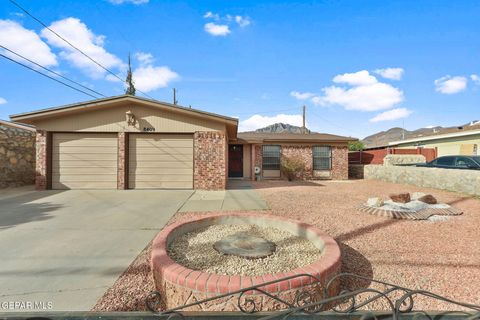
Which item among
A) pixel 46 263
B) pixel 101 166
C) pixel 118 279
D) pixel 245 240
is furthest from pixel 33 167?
pixel 245 240

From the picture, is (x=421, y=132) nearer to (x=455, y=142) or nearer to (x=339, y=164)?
(x=455, y=142)

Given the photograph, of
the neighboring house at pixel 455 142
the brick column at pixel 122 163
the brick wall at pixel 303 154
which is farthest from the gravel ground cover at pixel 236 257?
the neighboring house at pixel 455 142

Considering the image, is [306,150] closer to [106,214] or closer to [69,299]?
[106,214]

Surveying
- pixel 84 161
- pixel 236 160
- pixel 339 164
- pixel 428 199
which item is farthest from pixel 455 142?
pixel 84 161

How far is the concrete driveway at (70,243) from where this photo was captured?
7.55ft

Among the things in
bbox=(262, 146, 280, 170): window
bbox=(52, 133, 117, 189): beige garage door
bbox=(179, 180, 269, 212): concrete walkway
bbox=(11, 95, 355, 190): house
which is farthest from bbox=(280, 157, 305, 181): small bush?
bbox=(52, 133, 117, 189): beige garage door

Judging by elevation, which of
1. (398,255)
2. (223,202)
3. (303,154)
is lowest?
(398,255)

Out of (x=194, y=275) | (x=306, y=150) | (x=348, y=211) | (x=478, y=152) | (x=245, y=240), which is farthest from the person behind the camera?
(x=478, y=152)

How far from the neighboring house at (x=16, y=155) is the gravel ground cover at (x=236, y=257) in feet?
33.7

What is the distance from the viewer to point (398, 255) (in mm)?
3135

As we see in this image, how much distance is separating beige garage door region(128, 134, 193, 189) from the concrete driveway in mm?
1888

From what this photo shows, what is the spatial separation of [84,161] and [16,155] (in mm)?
3692

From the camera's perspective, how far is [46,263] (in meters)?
2.84

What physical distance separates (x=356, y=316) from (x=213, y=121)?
779cm
